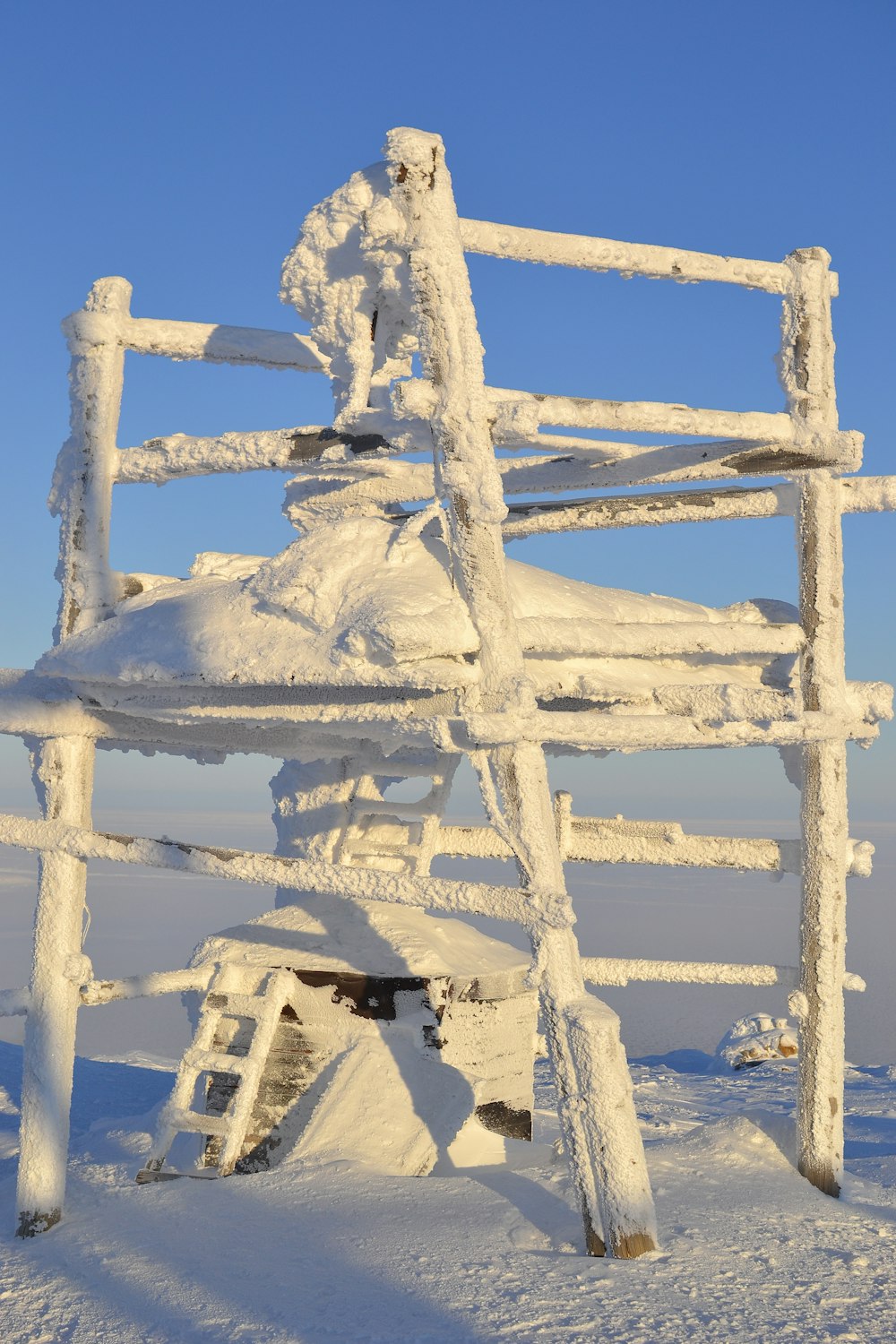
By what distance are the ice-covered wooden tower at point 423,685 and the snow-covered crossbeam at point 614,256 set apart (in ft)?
0.04

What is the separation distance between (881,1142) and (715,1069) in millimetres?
3064

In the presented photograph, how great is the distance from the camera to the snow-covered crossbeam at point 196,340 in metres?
5.54

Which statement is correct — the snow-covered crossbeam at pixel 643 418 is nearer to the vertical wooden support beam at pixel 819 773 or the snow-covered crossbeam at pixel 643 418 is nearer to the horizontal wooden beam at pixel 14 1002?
the vertical wooden support beam at pixel 819 773

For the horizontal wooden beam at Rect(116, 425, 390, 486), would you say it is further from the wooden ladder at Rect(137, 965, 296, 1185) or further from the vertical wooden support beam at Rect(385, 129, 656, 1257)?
the wooden ladder at Rect(137, 965, 296, 1185)

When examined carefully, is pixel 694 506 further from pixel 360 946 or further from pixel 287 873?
pixel 360 946

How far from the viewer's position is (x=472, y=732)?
3.94 m

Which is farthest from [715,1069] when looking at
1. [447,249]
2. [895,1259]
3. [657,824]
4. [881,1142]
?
[447,249]

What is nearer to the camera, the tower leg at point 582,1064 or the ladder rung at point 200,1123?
the tower leg at point 582,1064

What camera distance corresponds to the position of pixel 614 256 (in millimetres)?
4824

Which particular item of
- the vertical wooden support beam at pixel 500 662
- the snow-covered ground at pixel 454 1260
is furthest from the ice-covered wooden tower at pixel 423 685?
the snow-covered ground at pixel 454 1260

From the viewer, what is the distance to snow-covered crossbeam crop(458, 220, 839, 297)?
448 cm

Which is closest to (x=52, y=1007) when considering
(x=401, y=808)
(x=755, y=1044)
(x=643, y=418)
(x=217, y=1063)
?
(x=217, y=1063)

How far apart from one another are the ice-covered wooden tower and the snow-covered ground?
0.97ft

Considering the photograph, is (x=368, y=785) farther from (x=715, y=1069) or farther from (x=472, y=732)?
(x=715, y=1069)
